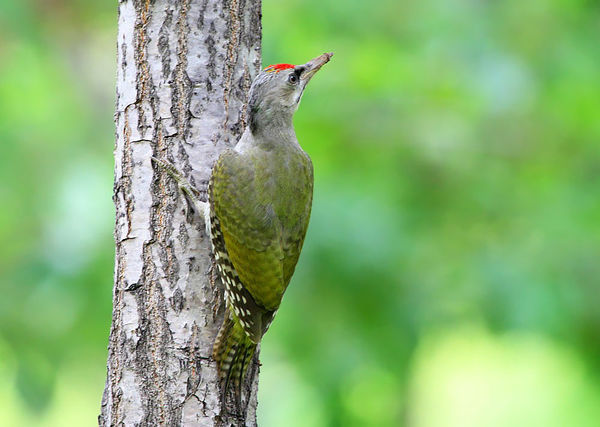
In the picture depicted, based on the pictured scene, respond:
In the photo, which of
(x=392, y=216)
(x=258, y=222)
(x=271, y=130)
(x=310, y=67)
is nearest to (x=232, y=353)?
(x=258, y=222)

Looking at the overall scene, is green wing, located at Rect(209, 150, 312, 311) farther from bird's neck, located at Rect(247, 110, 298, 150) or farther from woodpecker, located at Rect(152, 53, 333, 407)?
bird's neck, located at Rect(247, 110, 298, 150)

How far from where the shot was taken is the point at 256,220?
3393 millimetres

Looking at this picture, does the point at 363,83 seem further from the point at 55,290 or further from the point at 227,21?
the point at 55,290

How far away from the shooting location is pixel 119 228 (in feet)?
10.4

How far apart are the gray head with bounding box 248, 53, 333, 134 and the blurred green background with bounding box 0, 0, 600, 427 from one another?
3.22 feet

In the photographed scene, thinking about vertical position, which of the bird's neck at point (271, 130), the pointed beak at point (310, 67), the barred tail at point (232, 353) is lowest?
the barred tail at point (232, 353)

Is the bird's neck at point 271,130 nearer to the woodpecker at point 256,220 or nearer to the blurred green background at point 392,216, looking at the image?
the woodpecker at point 256,220

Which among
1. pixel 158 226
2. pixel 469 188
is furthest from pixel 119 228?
pixel 469 188

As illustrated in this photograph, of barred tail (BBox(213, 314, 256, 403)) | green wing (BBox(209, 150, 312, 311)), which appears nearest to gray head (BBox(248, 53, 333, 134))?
green wing (BBox(209, 150, 312, 311))

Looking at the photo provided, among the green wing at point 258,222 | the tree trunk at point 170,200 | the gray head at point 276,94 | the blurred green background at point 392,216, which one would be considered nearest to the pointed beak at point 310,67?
the gray head at point 276,94

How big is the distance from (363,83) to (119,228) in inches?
96.0

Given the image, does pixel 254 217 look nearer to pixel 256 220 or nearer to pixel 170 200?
pixel 256 220

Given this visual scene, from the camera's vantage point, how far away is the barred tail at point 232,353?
119 inches

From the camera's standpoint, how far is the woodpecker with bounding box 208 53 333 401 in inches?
123
